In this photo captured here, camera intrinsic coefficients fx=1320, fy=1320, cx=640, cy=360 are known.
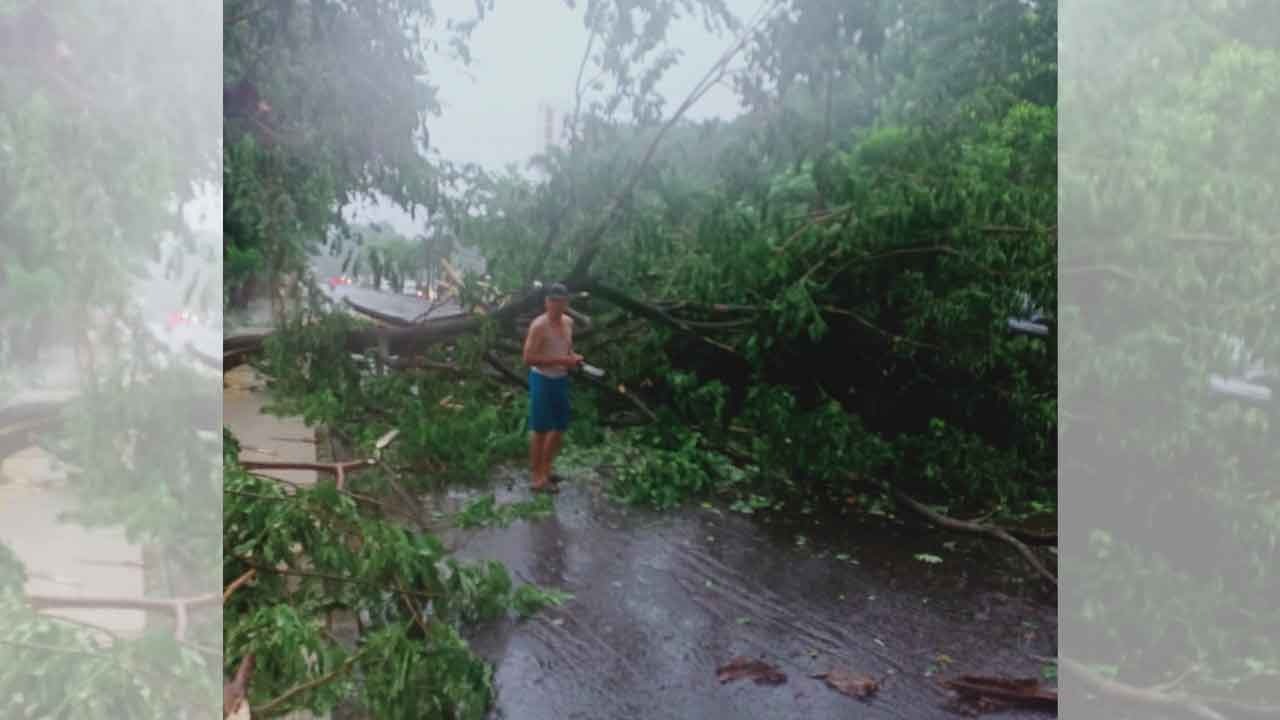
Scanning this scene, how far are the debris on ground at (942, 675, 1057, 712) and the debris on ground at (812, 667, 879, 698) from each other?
0.47 feet

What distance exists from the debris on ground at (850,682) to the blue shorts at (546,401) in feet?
2.18

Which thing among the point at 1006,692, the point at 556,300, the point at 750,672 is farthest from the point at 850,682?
the point at 556,300

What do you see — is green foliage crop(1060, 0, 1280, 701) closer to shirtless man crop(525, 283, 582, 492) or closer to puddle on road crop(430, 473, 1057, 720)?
puddle on road crop(430, 473, 1057, 720)

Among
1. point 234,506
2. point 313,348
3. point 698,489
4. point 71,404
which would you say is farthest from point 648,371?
point 71,404

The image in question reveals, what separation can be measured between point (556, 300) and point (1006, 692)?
43.9 inches

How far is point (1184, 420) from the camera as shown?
2596mm

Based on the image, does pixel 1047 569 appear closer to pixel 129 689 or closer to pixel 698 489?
pixel 698 489

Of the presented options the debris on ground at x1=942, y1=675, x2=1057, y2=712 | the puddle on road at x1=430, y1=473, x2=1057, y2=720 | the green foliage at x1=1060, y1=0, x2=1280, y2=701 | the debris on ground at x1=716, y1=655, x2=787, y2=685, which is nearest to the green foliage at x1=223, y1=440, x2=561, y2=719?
the puddle on road at x1=430, y1=473, x2=1057, y2=720

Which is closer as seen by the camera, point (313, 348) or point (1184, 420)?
point (313, 348)

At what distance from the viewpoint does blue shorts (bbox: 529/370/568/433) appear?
2436mm

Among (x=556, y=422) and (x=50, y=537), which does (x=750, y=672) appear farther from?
(x=50, y=537)

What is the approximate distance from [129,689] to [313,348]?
64cm

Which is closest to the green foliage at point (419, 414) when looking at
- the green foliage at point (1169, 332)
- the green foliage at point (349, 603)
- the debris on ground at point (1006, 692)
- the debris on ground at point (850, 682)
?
the green foliage at point (349, 603)

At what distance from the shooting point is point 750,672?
236cm
